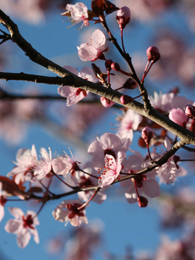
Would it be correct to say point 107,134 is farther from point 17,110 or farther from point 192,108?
point 17,110

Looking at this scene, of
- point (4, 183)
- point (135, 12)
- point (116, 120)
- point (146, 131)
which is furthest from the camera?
point (135, 12)

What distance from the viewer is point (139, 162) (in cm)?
152

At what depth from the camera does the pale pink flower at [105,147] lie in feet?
4.89

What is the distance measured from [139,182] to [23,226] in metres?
0.81

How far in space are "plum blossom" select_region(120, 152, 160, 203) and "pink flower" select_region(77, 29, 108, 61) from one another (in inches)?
20.5

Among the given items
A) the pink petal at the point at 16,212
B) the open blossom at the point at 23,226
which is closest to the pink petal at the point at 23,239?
the open blossom at the point at 23,226

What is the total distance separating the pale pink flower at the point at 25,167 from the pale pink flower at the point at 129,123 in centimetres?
52

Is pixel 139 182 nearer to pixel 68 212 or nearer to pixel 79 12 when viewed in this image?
pixel 68 212

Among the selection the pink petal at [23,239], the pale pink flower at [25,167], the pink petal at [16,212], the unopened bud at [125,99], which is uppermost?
the pale pink flower at [25,167]

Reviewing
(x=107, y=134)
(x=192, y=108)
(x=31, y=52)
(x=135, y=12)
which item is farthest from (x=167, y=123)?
(x=135, y=12)

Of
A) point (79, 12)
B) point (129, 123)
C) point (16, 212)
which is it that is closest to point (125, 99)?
point (79, 12)

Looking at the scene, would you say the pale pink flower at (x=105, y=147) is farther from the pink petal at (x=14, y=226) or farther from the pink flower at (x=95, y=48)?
the pink petal at (x=14, y=226)

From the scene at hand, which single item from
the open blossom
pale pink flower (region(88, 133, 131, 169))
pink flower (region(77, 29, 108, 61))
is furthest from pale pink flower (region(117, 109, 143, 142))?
the open blossom

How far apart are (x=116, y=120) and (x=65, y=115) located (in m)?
5.60
